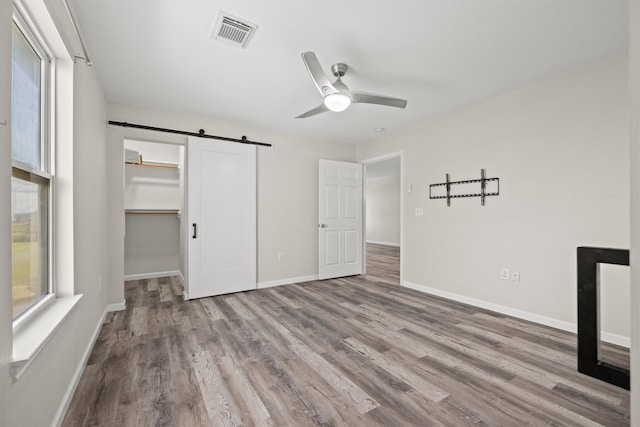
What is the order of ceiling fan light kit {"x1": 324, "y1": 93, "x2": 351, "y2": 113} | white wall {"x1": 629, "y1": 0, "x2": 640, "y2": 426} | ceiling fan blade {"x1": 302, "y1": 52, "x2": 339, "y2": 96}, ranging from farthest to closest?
ceiling fan light kit {"x1": 324, "y1": 93, "x2": 351, "y2": 113}, ceiling fan blade {"x1": 302, "y1": 52, "x2": 339, "y2": 96}, white wall {"x1": 629, "y1": 0, "x2": 640, "y2": 426}

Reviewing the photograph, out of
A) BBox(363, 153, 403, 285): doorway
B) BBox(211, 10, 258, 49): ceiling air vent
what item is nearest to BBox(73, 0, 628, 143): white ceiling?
BBox(211, 10, 258, 49): ceiling air vent

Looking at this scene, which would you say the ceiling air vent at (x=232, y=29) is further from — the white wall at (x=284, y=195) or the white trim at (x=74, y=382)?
the white trim at (x=74, y=382)

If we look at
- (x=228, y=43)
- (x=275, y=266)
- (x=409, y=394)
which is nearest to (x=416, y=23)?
(x=228, y=43)

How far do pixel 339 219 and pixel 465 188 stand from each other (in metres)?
2.08

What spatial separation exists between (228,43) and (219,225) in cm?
237

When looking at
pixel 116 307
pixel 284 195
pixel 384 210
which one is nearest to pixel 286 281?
pixel 284 195

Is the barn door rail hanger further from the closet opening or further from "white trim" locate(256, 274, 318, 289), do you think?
the closet opening

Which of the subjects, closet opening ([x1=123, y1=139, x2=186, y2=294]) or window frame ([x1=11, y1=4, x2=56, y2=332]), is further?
closet opening ([x1=123, y1=139, x2=186, y2=294])

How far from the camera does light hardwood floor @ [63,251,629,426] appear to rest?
162 centimetres

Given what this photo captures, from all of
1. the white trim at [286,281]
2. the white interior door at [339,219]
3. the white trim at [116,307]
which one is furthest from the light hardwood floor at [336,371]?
the white interior door at [339,219]

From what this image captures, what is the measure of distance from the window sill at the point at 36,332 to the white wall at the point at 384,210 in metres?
8.88

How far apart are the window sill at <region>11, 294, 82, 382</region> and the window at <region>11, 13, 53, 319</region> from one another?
0.25 feet

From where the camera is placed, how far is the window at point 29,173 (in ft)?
4.58

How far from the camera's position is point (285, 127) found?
4332 mm
